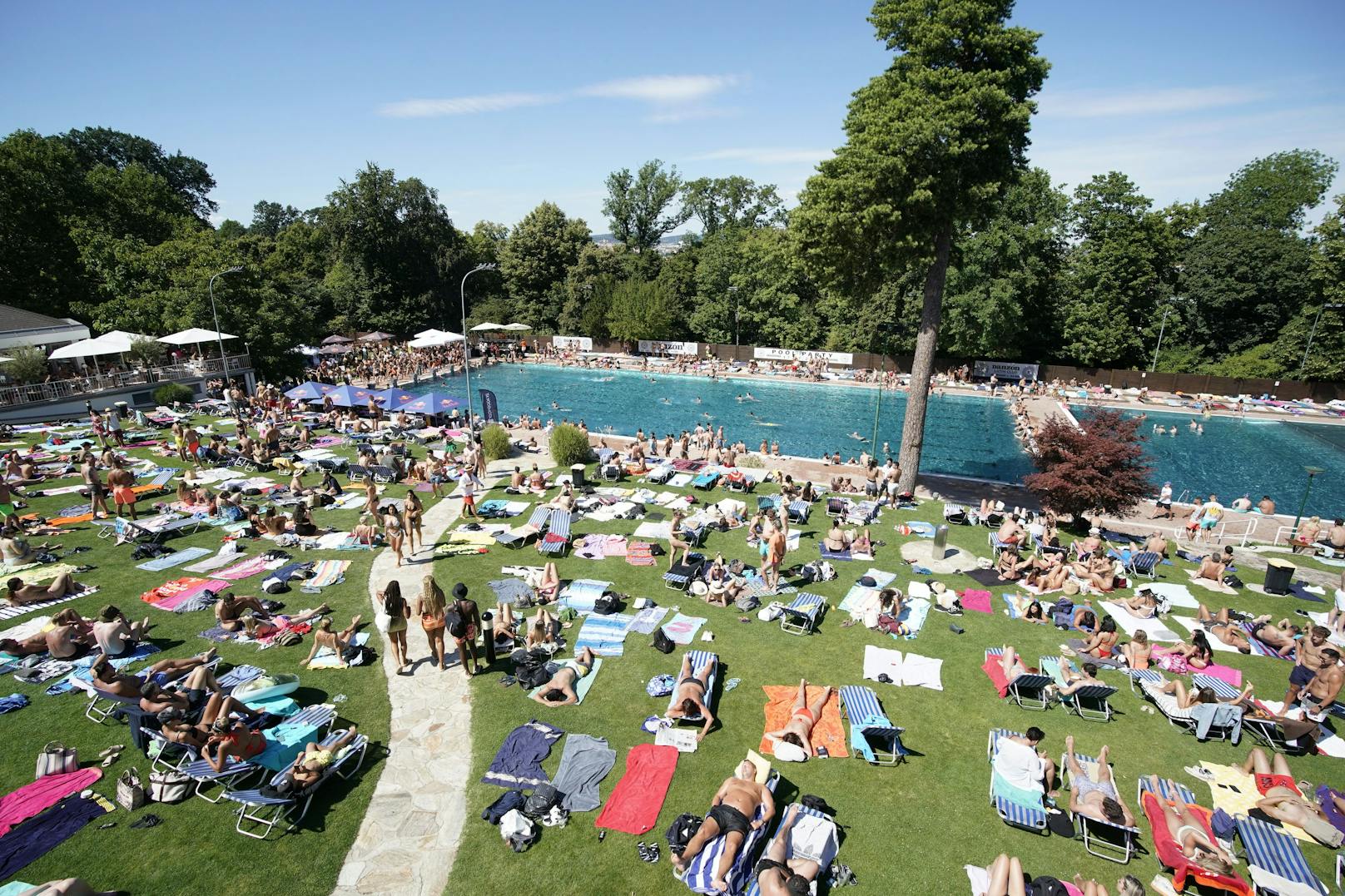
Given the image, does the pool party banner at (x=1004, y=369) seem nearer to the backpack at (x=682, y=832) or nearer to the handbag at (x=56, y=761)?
the backpack at (x=682, y=832)

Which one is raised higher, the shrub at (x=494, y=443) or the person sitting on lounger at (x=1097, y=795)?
the shrub at (x=494, y=443)

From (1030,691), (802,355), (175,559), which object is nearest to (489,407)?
(175,559)

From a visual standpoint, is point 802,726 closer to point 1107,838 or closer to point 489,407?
point 1107,838

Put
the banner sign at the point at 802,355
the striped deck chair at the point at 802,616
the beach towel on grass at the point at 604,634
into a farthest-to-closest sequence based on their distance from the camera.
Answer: the banner sign at the point at 802,355 → the striped deck chair at the point at 802,616 → the beach towel on grass at the point at 604,634

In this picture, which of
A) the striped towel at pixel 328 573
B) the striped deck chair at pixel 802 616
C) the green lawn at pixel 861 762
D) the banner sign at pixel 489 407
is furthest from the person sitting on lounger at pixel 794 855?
the banner sign at pixel 489 407

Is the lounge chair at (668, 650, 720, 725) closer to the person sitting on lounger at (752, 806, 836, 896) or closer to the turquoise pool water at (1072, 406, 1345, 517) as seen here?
the person sitting on lounger at (752, 806, 836, 896)

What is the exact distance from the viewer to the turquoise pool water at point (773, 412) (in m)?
30.9

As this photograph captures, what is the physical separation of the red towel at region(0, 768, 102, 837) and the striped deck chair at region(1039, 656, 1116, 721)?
1264cm

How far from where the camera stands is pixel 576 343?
58594 millimetres

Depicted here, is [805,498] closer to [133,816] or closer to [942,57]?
[942,57]

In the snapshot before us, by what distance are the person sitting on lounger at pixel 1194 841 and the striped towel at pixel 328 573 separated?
13.6 metres

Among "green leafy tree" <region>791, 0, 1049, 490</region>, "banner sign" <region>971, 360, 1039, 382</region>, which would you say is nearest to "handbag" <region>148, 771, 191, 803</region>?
"green leafy tree" <region>791, 0, 1049, 490</region>

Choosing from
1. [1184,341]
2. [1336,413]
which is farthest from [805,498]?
[1184,341]

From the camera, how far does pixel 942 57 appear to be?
16.8 metres
